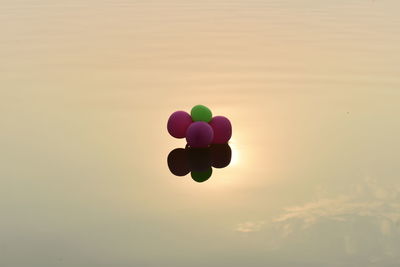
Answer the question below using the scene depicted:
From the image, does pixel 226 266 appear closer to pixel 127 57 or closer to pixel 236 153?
pixel 236 153

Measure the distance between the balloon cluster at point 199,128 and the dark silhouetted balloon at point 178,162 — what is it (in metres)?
0.12

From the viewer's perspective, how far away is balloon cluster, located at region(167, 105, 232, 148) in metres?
6.15

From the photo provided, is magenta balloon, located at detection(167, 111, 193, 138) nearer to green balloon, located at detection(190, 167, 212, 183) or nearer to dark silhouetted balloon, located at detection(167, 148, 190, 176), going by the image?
dark silhouetted balloon, located at detection(167, 148, 190, 176)

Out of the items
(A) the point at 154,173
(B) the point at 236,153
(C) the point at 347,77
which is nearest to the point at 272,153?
(B) the point at 236,153

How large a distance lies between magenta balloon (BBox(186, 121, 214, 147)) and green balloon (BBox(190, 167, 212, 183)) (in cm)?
34

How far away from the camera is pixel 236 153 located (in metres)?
6.25

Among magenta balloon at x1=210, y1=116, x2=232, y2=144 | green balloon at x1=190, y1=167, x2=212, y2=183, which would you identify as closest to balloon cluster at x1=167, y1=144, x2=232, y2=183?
green balloon at x1=190, y1=167, x2=212, y2=183

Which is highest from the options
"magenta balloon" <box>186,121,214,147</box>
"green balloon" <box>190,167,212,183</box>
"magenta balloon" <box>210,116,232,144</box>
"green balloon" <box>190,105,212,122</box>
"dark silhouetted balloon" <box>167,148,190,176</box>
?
"green balloon" <box>190,105,212,122</box>

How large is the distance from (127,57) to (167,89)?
1.66 meters

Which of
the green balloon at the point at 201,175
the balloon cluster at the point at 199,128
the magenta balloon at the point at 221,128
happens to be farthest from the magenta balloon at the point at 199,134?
the green balloon at the point at 201,175

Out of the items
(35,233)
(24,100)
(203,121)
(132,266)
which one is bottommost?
(132,266)

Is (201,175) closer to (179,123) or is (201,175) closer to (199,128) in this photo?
(199,128)

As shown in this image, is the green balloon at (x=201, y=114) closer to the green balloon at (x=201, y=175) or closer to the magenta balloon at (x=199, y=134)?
the magenta balloon at (x=199, y=134)

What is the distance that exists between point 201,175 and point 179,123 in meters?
0.63
